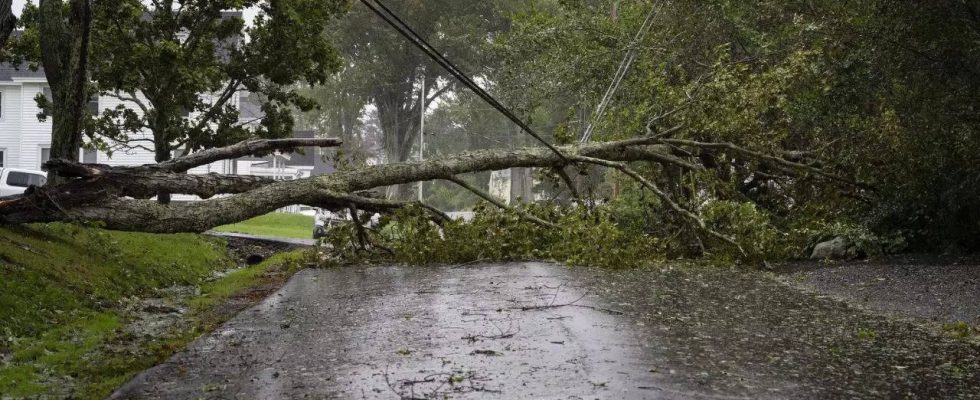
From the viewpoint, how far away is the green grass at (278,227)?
28.2 metres

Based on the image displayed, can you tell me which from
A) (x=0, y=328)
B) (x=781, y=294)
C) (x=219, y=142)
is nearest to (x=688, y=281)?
(x=781, y=294)

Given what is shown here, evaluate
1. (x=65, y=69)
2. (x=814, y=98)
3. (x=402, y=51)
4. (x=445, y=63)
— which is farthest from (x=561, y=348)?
(x=402, y=51)

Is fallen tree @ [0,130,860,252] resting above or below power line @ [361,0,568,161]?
below

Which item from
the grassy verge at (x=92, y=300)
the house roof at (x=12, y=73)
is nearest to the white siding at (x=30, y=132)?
the house roof at (x=12, y=73)

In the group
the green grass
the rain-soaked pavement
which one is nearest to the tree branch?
the rain-soaked pavement

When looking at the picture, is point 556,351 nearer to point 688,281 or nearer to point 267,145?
point 688,281

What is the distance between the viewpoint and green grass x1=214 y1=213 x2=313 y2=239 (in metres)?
28.2

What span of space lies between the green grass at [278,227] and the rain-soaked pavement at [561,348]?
17.0 metres

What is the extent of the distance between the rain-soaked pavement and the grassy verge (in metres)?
0.64

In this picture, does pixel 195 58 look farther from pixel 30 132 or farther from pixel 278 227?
pixel 30 132

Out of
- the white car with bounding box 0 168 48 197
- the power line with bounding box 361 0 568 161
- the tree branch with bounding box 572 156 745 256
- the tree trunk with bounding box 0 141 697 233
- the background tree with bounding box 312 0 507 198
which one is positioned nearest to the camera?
the power line with bounding box 361 0 568 161

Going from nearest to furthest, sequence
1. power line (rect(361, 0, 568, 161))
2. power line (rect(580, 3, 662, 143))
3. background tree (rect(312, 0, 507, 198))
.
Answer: power line (rect(361, 0, 568, 161)) < power line (rect(580, 3, 662, 143)) < background tree (rect(312, 0, 507, 198))

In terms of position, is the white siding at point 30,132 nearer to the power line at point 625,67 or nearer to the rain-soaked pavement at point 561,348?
the power line at point 625,67

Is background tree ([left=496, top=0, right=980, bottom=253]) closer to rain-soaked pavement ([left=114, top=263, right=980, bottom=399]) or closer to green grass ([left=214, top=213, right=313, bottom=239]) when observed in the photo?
rain-soaked pavement ([left=114, top=263, right=980, bottom=399])
